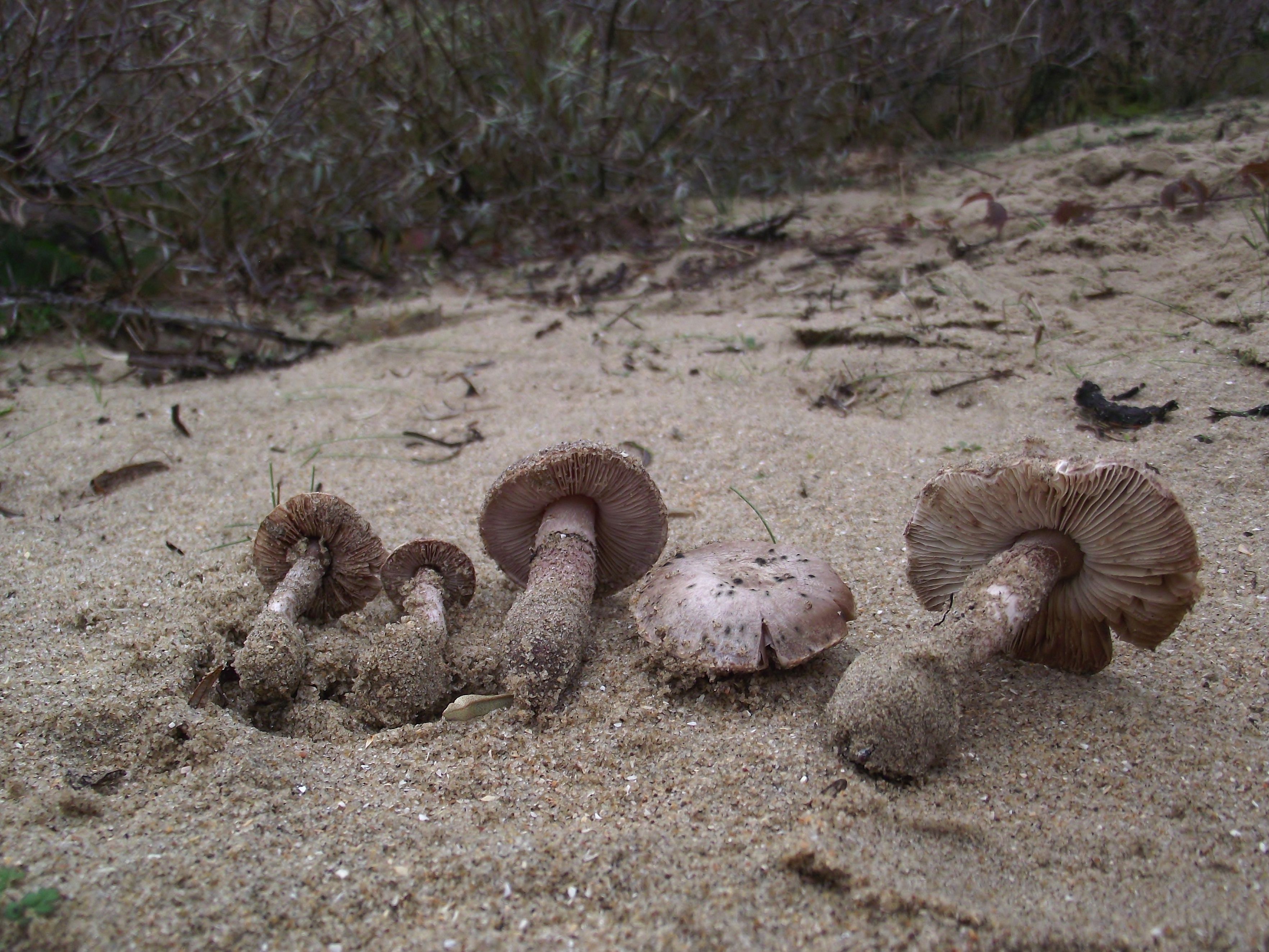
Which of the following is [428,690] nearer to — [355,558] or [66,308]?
[355,558]

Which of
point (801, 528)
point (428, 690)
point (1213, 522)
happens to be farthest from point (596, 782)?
point (1213, 522)

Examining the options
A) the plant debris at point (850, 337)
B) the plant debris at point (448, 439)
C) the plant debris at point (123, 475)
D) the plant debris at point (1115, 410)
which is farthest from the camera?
the plant debris at point (850, 337)

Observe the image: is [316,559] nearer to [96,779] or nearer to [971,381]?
[96,779]

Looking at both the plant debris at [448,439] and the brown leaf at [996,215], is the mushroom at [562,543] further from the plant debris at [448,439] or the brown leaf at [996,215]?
the brown leaf at [996,215]

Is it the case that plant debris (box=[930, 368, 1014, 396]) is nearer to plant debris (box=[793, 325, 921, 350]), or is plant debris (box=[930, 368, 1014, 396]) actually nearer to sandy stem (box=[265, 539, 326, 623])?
plant debris (box=[793, 325, 921, 350])

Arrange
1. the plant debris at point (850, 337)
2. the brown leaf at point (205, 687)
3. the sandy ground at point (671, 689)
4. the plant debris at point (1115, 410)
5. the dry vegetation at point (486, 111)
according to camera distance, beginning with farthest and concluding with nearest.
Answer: the dry vegetation at point (486, 111), the plant debris at point (850, 337), the plant debris at point (1115, 410), the brown leaf at point (205, 687), the sandy ground at point (671, 689)

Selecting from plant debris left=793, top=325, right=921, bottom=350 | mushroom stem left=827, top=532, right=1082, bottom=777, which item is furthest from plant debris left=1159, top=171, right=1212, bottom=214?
mushroom stem left=827, top=532, right=1082, bottom=777

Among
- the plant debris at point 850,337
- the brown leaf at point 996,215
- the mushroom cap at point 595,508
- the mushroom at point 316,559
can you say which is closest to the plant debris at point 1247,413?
the plant debris at point 850,337
